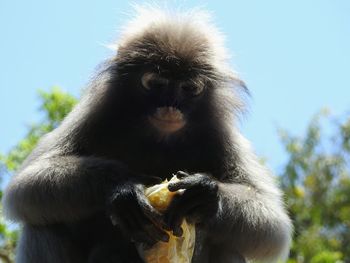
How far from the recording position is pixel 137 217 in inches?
191

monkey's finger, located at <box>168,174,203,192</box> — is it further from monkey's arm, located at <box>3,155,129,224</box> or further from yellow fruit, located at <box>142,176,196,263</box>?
monkey's arm, located at <box>3,155,129,224</box>

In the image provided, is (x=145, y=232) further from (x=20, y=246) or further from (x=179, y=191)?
(x=20, y=246)

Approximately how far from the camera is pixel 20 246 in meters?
5.56

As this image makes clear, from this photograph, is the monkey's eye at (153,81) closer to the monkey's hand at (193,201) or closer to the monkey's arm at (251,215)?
the monkey's arm at (251,215)

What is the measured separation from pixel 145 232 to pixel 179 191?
0.34m

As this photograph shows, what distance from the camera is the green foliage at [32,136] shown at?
8.65 m

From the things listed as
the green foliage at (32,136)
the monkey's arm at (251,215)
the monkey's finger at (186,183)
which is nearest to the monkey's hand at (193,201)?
the monkey's finger at (186,183)

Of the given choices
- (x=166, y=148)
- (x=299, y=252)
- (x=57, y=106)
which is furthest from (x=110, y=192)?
(x=299, y=252)

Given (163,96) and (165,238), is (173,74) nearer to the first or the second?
(163,96)

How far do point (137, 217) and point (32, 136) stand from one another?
4.91 m

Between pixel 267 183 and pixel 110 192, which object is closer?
pixel 110 192

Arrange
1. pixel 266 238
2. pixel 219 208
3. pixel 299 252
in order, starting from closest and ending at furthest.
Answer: pixel 219 208 → pixel 266 238 → pixel 299 252

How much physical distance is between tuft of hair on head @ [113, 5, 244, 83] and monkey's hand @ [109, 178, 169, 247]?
1.31 meters

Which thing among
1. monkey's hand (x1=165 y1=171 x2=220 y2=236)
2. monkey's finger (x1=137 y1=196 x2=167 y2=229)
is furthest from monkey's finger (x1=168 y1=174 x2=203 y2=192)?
monkey's finger (x1=137 y1=196 x2=167 y2=229)
